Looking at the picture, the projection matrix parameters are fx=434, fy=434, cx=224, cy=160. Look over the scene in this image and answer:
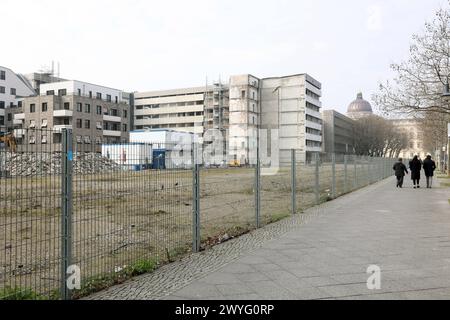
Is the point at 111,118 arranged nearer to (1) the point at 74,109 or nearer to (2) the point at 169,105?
(1) the point at 74,109

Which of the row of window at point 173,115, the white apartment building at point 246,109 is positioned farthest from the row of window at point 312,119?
the row of window at point 173,115

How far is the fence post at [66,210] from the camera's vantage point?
14.5ft

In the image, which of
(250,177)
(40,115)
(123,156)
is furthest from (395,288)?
(40,115)

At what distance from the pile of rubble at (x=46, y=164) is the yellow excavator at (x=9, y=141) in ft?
0.20

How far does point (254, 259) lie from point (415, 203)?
1029cm

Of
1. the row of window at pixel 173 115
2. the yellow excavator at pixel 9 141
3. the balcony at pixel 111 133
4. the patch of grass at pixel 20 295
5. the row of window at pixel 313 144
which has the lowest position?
the patch of grass at pixel 20 295

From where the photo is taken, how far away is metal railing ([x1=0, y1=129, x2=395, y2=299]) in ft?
14.5

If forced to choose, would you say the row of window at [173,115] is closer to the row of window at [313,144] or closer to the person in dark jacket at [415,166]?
the row of window at [313,144]

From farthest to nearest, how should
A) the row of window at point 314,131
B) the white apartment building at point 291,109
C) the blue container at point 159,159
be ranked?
the row of window at point 314,131 → the white apartment building at point 291,109 → the blue container at point 159,159

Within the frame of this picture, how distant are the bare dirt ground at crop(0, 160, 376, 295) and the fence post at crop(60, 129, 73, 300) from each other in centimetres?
11

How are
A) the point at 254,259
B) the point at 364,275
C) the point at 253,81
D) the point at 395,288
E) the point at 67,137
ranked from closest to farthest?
the point at 67,137, the point at 395,288, the point at 364,275, the point at 254,259, the point at 253,81

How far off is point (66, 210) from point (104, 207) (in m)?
1.94
